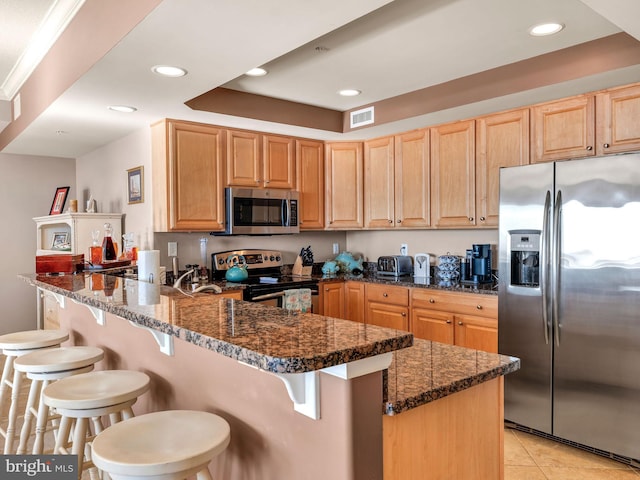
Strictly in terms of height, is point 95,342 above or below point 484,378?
below

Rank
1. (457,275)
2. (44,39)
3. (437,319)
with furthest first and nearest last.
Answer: (457,275)
(437,319)
(44,39)

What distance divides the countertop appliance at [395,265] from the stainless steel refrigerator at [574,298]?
53.2 inches

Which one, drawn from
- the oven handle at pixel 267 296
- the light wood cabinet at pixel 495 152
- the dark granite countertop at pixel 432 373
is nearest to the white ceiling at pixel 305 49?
the light wood cabinet at pixel 495 152

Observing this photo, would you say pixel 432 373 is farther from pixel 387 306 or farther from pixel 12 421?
pixel 387 306

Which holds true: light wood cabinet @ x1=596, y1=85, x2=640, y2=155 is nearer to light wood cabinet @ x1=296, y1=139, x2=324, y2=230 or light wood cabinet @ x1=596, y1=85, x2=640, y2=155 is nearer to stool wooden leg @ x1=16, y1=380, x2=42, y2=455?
light wood cabinet @ x1=296, y1=139, x2=324, y2=230

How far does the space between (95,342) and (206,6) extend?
1.98 meters

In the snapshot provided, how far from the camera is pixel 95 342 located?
9.14 ft

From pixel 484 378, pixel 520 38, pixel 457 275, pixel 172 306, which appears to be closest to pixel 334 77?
pixel 520 38

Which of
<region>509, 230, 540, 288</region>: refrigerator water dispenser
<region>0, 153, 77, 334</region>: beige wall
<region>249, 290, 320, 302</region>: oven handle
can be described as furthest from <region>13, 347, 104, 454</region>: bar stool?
<region>0, 153, 77, 334</region>: beige wall

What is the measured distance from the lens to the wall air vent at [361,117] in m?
4.13

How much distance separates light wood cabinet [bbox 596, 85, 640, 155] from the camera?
287cm

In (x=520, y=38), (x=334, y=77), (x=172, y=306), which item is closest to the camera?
(x=172, y=306)

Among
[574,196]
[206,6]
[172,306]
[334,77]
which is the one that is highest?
[334,77]

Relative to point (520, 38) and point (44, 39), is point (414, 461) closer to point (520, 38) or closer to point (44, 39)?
point (520, 38)
